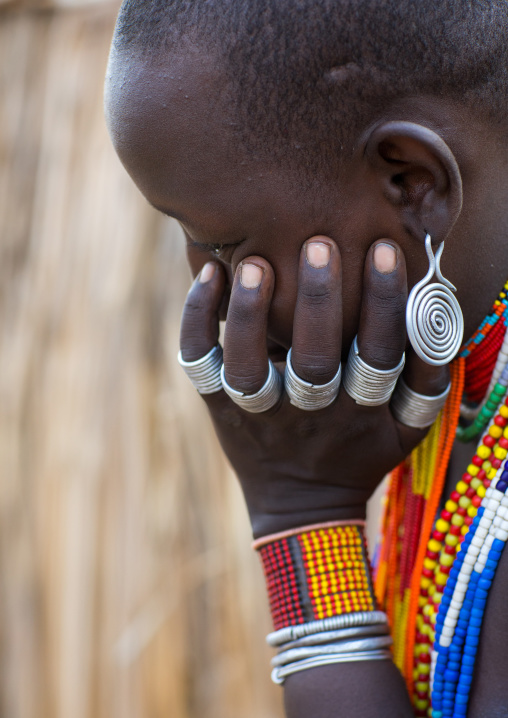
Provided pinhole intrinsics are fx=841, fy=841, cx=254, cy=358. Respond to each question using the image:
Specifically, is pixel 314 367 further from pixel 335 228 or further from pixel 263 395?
pixel 335 228

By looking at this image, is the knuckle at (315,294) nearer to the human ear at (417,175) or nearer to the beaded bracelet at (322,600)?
the human ear at (417,175)

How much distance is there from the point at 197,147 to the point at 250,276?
0.23 meters

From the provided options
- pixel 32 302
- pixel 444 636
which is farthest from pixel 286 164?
pixel 32 302

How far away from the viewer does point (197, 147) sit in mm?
1398

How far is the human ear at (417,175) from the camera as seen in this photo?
4.42 feet

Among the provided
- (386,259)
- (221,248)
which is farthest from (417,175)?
(221,248)

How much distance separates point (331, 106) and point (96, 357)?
2.64 meters

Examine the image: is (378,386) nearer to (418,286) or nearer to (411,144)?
(418,286)

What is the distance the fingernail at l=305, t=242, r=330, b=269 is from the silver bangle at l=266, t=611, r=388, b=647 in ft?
2.12

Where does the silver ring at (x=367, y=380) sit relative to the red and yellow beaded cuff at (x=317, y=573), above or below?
above

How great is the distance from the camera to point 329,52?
1.34 m

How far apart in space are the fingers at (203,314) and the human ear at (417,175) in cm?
44

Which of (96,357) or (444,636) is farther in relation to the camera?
(96,357)

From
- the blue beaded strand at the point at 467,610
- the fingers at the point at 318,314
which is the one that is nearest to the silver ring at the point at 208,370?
the fingers at the point at 318,314
